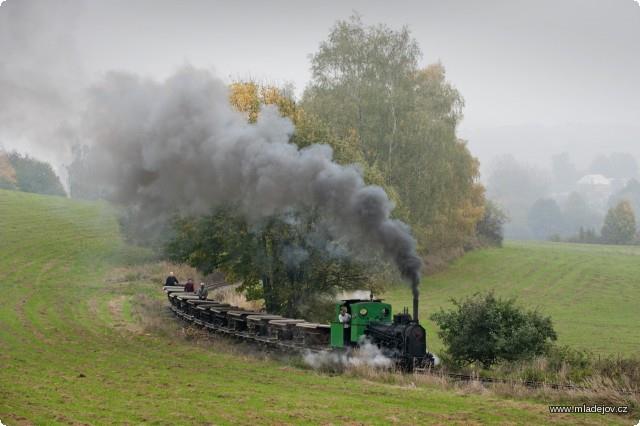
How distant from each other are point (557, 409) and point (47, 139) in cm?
1784

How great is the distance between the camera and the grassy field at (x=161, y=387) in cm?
1243

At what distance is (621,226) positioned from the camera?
8519cm

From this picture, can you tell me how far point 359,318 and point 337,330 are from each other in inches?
29.3

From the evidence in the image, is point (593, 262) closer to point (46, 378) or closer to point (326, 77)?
point (326, 77)

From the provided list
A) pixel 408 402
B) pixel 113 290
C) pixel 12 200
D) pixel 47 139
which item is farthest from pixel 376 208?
pixel 12 200

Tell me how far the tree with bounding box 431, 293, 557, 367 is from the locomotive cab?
1876 millimetres

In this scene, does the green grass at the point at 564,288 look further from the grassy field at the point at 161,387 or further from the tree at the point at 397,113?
the grassy field at the point at 161,387

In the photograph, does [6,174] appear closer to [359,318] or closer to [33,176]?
[33,176]

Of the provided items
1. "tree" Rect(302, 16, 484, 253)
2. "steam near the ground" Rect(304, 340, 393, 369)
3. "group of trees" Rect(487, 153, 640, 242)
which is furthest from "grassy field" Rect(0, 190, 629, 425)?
"group of trees" Rect(487, 153, 640, 242)

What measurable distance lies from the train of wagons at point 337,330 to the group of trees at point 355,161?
2.71 metres

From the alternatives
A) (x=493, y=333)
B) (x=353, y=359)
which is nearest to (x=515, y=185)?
(x=493, y=333)

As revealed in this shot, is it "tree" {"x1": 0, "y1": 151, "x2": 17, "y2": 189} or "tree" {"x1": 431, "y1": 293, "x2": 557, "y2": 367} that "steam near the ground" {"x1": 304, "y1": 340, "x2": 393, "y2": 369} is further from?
"tree" {"x1": 0, "y1": 151, "x2": 17, "y2": 189}

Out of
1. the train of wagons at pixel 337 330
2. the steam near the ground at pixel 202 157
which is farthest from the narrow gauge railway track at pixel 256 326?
the steam near the ground at pixel 202 157

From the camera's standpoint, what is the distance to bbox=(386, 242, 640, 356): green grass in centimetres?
3206
